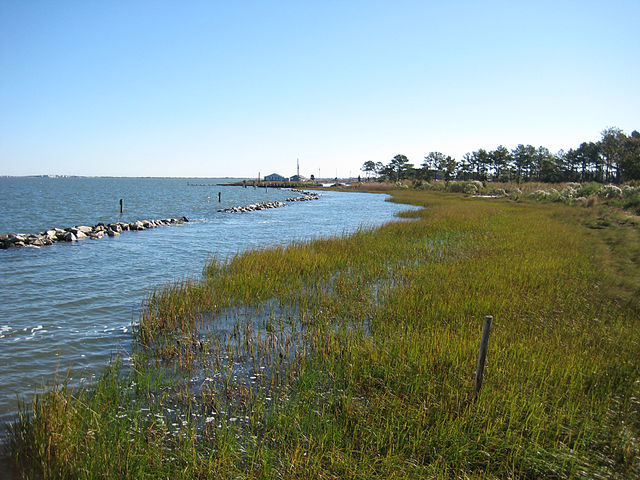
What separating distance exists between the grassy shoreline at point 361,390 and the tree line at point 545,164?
61.8 m

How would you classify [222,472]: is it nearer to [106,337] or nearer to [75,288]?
[106,337]

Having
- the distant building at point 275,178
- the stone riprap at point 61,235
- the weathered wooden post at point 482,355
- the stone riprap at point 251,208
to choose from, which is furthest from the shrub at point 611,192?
the distant building at point 275,178

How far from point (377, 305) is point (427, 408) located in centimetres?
494

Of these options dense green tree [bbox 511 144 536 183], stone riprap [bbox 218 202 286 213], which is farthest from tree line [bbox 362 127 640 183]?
stone riprap [bbox 218 202 286 213]

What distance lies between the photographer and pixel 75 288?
12.4m

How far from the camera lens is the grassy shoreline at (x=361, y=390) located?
4238 mm

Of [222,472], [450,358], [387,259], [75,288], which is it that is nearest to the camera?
[222,472]

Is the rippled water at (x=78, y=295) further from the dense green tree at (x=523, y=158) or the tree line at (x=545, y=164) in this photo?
the dense green tree at (x=523, y=158)

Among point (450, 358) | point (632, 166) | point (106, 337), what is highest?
point (632, 166)

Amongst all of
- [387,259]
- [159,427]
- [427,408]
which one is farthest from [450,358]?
[387,259]

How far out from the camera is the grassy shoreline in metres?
4.24

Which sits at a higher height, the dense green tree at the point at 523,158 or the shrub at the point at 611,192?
the dense green tree at the point at 523,158

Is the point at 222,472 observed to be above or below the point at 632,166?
below

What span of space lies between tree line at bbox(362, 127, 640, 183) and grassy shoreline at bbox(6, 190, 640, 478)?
6182 centimetres
